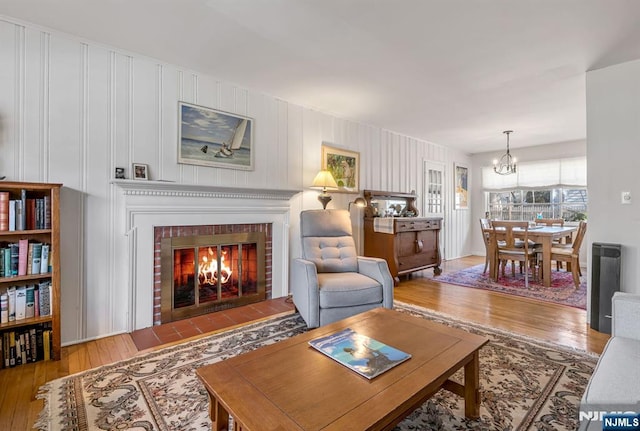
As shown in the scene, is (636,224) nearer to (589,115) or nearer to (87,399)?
(589,115)

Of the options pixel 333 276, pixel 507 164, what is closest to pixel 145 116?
pixel 333 276

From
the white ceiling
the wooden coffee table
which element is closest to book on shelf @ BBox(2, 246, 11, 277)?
the white ceiling

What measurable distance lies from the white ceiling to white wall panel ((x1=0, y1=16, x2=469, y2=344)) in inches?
6.2

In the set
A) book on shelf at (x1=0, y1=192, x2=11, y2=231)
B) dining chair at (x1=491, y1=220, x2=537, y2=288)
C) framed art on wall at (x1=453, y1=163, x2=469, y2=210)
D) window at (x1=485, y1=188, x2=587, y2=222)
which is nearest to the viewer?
book on shelf at (x1=0, y1=192, x2=11, y2=231)

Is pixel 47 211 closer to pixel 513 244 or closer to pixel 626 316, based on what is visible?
pixel 626 316

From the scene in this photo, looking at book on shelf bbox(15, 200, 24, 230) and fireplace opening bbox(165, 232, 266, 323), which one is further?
fireplace opening bbox(165, 232, 266, 323)

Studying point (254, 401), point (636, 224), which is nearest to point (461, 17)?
point (636, 224)

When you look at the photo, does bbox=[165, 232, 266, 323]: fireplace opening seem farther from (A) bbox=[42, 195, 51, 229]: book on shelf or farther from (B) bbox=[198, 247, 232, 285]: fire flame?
(A) bbox=[42, 195, 51, 229]: book on shelf

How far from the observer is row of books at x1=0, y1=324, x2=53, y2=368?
80.5 inches

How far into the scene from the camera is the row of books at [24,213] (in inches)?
80.3

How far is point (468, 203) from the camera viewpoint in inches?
279

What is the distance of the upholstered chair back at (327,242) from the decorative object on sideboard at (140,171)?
1.47m

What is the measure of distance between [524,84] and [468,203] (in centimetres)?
420

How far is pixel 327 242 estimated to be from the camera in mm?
3189
